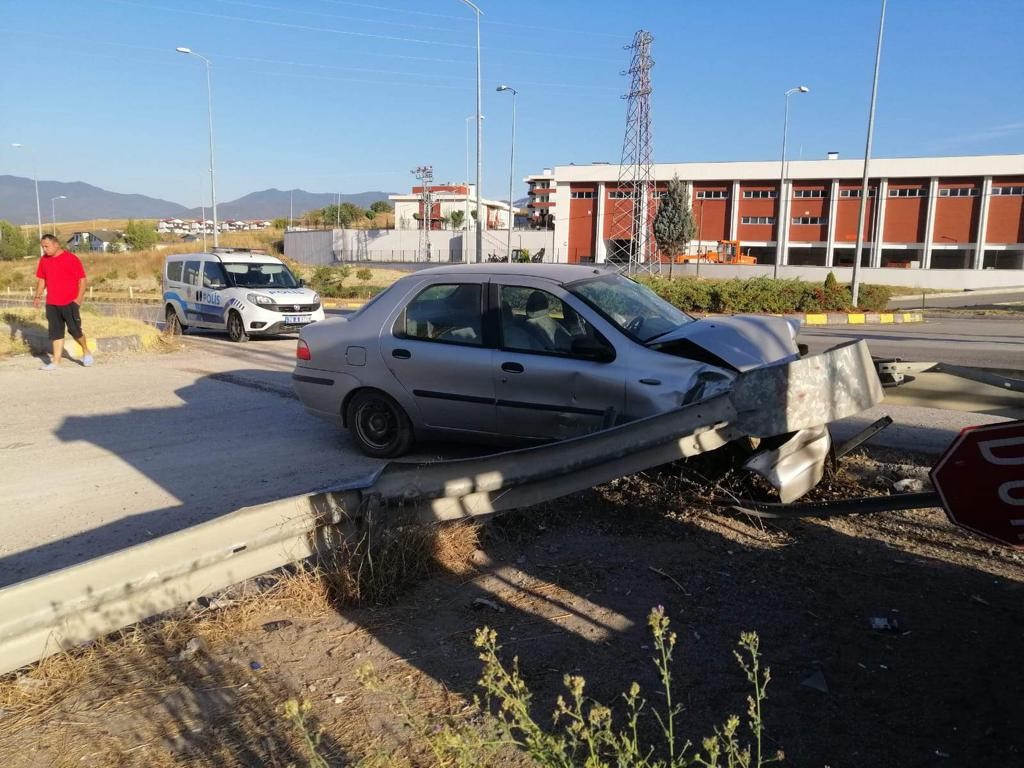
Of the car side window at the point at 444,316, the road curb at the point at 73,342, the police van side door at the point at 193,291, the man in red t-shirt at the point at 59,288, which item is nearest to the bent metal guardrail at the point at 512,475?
the car side window at the point at 444,316

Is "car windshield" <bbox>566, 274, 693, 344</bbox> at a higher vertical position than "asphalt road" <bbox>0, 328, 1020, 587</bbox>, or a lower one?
higher

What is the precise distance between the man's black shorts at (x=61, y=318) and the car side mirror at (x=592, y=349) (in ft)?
29.2

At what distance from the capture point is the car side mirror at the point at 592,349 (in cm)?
553

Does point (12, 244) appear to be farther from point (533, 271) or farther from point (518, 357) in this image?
point (518, 357)

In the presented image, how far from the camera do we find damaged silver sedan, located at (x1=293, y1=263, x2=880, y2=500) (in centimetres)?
536

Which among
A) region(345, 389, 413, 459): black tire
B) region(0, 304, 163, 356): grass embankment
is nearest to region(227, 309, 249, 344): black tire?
region(0, 304, 163, 356): grass embankment

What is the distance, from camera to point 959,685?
9.77ft

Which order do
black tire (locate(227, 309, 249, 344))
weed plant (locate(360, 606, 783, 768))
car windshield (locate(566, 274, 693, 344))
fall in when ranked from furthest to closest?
black tire (locate(227, 309, 249, 344)) → car windshield (locate(566, 274, 693, 344)) → weed plant (locate(360, 606, 783, 768))

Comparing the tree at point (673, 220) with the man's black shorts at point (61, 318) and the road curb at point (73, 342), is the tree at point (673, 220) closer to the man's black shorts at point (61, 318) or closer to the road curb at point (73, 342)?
the road curb at point (73, 342)

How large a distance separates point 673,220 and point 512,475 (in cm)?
5610

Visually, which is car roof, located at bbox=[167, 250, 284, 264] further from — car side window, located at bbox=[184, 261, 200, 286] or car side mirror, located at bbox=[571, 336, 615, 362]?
car side mirror, located at bbox=[571, 336, 615, 362]

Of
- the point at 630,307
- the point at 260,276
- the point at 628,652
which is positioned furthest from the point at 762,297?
the point at 628,652

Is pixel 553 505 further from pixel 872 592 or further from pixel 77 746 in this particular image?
pixel 77 746

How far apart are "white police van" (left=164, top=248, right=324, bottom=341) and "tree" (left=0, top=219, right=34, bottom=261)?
73.3 meters
